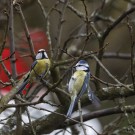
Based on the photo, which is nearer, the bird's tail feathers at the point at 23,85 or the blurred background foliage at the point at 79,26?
the bird's tail feathers at the point at 23,85

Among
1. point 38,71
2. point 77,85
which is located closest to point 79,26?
point 38,71

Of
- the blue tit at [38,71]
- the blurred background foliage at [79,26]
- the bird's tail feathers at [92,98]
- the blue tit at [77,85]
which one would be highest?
the blurred background foliage at [79,26]

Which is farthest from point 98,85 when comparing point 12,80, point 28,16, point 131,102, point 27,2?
point 131,102

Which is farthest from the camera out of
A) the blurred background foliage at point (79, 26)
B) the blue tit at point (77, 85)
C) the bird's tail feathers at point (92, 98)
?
the blurred background foliage at point (79, 26)

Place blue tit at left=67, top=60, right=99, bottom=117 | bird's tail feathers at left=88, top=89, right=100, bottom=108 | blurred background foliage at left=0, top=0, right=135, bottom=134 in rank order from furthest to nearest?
blurred background foliage at left=0, top=0, right=135, bottom=134 < bird's tail feathers at left=88, top=89, right=100, bottom=108 < blue tit at left=67, top=60, right=99, bottom=117

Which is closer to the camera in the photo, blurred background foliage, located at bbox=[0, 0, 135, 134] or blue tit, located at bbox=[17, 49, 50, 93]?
blue tit, located at bbox=[17, 49, 50, 93]

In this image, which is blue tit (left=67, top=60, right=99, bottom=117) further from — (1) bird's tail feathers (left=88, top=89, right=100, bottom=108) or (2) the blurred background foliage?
(2) the blurred background foliage

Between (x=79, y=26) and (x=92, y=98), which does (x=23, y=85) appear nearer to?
(x=92, y=98)

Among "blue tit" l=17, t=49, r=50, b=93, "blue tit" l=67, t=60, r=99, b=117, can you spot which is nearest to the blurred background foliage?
"blue tit" l=17, t=49, r=50, b=93

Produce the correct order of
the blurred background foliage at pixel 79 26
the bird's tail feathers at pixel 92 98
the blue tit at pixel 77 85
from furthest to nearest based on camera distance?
the blurred background foliage at pixel 79 26 → the bird's tail feathers at pixel 92 98 → the blue tit at pixel 77 85

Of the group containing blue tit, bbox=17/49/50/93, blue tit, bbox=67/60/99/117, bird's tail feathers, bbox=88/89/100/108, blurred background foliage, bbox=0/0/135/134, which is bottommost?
bird's tail feathers, bbox=88/89/100/108

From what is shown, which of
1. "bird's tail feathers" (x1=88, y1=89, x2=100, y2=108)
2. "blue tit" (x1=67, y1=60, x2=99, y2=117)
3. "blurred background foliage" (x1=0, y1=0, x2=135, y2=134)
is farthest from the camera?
"blurred background foliage" (x1=0, y1=0, x2=135, y2=134)

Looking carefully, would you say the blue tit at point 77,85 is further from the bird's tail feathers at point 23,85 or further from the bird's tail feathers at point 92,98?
the bird's tail feathers at point 23,85

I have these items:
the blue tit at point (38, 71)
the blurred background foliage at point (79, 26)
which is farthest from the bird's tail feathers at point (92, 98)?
the blurred background foliage at point (79, 26)
